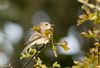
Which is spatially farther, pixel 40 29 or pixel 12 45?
pixel 12 45

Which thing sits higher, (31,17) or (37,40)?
(37,40)

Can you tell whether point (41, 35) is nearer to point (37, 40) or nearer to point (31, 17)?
point (37, 40)

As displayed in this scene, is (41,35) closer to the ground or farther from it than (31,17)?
farther from it

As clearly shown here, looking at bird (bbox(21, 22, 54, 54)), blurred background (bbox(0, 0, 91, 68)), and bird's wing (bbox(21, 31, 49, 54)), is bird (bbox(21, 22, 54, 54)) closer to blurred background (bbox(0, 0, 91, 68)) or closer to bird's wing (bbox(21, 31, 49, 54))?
bird's wing (bbox(21, 31, 49, 54))

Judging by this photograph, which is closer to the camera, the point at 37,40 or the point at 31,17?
the point at 37,40

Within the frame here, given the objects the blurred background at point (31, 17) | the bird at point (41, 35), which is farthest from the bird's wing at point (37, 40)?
the blurred background at point (31, 17)

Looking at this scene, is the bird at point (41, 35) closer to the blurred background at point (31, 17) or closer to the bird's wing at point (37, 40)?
the bird's wing at point (37, 40)

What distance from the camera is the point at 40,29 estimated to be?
2.64ft

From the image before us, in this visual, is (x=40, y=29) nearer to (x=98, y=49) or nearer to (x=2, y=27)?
(x=98, y=49)

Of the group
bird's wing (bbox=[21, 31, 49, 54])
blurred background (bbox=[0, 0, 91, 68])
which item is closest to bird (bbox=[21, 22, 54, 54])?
bird's wing (bbox=[21, 31, 49, 54])

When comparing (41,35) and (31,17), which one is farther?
(31,17)

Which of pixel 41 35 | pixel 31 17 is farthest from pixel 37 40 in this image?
pixel 31 17

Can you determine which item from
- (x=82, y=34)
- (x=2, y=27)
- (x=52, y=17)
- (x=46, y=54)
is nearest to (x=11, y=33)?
(x=2, y=27)

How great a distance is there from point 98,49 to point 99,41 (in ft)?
0.06
